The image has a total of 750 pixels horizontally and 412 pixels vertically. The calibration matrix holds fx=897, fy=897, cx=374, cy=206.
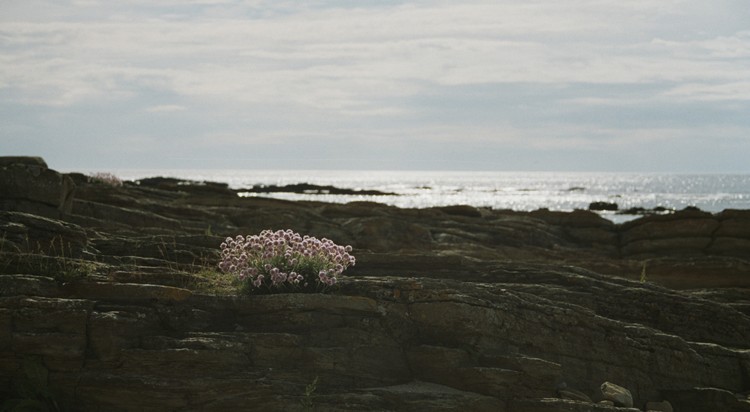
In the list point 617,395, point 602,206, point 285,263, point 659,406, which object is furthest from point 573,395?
point 602,206

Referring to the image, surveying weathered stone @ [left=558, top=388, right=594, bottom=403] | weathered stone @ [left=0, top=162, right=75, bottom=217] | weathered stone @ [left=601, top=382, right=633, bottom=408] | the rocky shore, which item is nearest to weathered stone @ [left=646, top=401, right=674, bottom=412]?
the rocky shore

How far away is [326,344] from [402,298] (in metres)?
1.70

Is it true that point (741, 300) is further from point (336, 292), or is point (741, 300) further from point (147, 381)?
point (147, 381)

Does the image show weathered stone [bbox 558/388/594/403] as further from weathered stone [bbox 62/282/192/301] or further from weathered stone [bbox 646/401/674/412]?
weathered stone [bbox 62/282/192/301]

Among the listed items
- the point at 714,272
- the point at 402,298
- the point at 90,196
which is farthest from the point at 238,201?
the point at 402,298

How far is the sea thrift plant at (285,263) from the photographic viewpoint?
14258mm

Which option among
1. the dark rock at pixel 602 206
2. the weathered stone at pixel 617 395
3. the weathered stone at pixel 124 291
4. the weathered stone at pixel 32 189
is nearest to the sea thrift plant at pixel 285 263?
the weathered stone at pixel 124 291

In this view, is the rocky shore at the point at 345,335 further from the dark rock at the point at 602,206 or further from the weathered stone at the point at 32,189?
the dark rock at the point at 602,206

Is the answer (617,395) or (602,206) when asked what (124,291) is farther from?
(602,206)

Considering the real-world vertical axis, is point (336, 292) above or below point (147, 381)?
above

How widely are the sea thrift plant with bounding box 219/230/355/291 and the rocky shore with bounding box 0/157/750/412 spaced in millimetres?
382

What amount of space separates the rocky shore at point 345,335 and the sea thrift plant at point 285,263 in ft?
1.25

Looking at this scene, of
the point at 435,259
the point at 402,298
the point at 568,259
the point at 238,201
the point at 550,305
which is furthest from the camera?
the point at 238,201

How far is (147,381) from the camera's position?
12.0 meters
